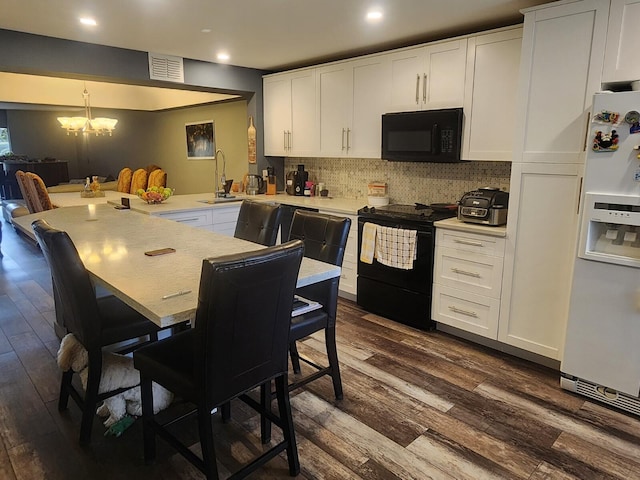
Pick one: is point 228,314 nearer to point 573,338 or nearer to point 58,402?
point 58,402

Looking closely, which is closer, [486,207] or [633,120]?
[633,120]

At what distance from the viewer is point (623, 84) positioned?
2406 mm

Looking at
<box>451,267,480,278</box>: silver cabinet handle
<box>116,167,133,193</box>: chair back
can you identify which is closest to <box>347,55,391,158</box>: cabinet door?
<box>451,267,480,278</box>: silver cabinet handle

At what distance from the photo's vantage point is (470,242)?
3088 mm

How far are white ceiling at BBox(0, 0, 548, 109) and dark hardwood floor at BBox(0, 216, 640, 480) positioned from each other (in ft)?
7.77

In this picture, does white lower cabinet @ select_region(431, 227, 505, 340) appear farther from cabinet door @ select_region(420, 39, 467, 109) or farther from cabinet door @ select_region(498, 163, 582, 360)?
cabinet door @ select_region(420, 39, 467, 109)

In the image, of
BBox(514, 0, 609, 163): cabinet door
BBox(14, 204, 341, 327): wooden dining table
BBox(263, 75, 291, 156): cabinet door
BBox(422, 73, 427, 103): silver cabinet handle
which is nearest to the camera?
BBox(14, 204, 341, 327): wooden dining table

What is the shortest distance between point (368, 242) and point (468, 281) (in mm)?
881

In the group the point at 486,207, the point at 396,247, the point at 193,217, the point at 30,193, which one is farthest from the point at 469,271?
the point at 30,193

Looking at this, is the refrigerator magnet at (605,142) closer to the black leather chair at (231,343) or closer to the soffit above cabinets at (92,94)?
the black leather chair at (231,343)

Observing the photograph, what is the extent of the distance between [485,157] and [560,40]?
0.93 metres

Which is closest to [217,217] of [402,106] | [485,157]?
[402,106]

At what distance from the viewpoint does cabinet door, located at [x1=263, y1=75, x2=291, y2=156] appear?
480 centimetres

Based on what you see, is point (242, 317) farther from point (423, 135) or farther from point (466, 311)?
point (423, 135)
